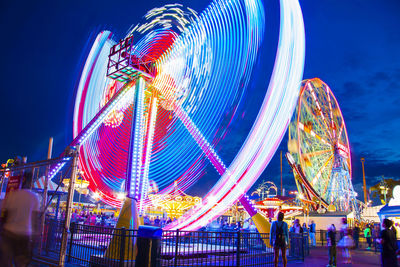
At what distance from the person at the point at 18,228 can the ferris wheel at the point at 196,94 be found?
6.63 meters

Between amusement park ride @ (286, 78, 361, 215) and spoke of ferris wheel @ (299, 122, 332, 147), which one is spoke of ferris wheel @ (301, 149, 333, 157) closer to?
amusement park ride @ (286, 78, 361, 215)

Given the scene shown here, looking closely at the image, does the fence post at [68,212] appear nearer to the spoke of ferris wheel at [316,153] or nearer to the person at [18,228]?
the person at [18,228]

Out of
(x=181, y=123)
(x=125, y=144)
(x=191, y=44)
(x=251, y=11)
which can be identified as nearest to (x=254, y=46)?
(x=251, y=11)

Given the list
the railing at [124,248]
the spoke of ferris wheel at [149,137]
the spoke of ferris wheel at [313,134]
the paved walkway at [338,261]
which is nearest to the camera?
the railing at [124,248]

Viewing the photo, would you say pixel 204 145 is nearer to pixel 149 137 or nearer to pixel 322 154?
pixel 149 137

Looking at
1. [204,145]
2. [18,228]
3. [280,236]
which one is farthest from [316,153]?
[18,228]

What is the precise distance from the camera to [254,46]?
1512 cm

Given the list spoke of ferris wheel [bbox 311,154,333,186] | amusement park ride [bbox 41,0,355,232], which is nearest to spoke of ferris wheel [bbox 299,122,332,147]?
spoke of ferris wheel [bbox 311,154,333,186]

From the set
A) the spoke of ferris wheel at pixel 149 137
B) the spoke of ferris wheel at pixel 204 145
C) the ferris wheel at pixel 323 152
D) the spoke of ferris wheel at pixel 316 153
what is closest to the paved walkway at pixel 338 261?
the spoke of ferris wheel at pixel 204 145

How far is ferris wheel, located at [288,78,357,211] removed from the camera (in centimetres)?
3144

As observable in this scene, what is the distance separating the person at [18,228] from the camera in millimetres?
5156

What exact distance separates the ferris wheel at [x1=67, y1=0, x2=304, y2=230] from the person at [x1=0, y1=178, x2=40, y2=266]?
6635mm

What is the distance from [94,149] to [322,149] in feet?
78.6

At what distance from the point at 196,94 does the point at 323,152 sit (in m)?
22.0
